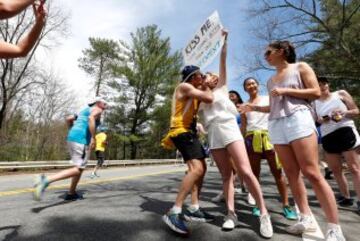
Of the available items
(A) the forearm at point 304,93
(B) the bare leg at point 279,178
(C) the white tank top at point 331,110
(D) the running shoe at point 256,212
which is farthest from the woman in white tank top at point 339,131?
(A) the forearm at point 304,93

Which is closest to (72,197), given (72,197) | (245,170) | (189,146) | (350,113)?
(72,197)

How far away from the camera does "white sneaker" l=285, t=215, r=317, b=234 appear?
3580mm

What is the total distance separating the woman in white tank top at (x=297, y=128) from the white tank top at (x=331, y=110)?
5.96 ft

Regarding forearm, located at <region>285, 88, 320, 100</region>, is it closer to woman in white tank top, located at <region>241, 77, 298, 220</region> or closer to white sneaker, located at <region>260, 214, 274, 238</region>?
white sneaker, located at <region>260, 214, 274, 238</region>

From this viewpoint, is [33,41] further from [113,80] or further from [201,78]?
[113,80]

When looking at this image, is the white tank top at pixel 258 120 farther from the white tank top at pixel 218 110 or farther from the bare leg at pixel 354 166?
the bare leg at pixel 354 166

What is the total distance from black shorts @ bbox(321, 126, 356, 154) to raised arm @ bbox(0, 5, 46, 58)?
4303mm

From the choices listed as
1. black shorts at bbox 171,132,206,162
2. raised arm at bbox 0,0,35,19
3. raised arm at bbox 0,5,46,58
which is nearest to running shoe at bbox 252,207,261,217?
black shorts at bbox 171,132,206,162

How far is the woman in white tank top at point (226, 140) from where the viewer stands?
12.7ft

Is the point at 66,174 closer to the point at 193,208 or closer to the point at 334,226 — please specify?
the point at 193,208

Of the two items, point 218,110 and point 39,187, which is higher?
point 218,110

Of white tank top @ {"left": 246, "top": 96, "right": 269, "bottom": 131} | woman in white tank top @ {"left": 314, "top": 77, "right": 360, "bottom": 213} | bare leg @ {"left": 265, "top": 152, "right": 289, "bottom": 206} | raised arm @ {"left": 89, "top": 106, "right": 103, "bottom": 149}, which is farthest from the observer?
raised arm @ {"left": 89, "top": 106, "right": 103, "bottom": 149}

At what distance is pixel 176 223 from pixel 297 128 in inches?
60.2

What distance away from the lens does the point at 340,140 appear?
5.19 metres
